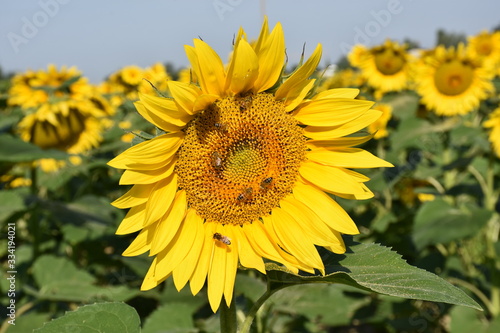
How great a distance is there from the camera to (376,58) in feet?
19.6

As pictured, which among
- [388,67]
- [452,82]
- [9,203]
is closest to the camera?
[9,203]

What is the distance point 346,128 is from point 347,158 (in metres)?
0.08

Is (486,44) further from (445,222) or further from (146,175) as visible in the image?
(146,175)

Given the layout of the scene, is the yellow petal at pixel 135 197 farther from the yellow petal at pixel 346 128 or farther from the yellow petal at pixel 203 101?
the yellow petal at pixel 346 128

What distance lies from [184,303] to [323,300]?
936 mm

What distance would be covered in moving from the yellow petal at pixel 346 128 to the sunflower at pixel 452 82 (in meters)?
3.99

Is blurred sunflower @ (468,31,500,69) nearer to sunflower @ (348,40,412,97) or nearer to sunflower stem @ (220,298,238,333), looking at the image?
sunflower @ (348,40,412,97)

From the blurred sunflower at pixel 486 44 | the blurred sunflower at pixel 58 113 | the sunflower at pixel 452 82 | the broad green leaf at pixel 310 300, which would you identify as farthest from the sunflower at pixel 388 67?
the broad green leaf at pixel 310 300

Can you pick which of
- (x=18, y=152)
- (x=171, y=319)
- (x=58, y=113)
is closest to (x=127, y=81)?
(x=58, y=113)

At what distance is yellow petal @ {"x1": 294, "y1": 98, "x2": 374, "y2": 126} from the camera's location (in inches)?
52.8

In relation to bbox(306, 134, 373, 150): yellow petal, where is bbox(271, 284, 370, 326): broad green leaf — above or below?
below

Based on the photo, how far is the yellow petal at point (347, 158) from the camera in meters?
1.32

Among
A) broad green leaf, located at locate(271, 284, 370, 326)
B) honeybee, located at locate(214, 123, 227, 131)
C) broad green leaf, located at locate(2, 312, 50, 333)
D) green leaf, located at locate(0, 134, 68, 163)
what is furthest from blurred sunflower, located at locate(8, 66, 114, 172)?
honeybee, located at locate(214, 123, 227, 131)

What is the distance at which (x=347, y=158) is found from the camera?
53.2 inches
